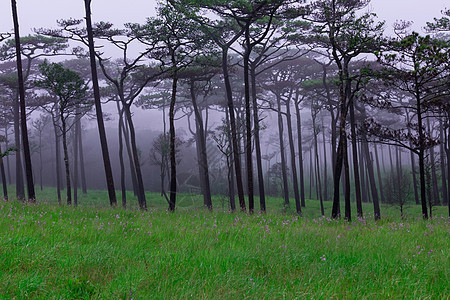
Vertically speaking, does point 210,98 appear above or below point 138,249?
above

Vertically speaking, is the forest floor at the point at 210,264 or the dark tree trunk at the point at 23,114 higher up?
the dark tree trunk at the point at 23,114

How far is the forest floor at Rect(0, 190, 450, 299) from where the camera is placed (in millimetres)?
3881

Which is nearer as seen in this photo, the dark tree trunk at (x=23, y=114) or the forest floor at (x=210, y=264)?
the forest floor at (x=210, y=264)

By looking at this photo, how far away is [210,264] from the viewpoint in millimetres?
4723

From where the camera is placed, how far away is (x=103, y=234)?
255 inches

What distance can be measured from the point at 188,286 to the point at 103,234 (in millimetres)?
3183

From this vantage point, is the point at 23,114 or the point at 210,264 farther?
the point at 23,114

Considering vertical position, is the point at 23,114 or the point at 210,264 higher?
the point at 23,114

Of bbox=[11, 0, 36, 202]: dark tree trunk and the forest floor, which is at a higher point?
bbox=[11, 0, 36, 202]: dark tree trunk

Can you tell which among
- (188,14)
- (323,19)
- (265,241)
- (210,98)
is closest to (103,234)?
(265,241)

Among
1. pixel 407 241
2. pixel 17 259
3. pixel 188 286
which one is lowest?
pixel 407 241

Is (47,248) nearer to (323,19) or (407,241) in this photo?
(407,241)

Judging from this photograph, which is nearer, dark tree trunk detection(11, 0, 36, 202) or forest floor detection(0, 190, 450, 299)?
forest floor detection(0, 190, 450, 299)

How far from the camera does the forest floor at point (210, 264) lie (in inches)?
153
